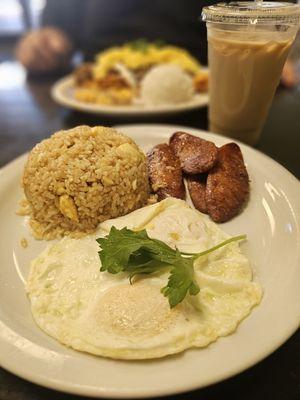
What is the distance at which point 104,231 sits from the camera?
5.33 ft

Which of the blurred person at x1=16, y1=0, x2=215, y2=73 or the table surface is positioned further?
the blurred person at x1=16, y1=0, x2=215, y2=73

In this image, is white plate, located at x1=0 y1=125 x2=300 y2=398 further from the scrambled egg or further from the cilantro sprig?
the scrambled egg

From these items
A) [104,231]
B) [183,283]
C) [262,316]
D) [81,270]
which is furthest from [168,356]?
[104,231]

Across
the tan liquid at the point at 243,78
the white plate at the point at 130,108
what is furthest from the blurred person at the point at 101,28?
the tan liquid at the point at 243,78

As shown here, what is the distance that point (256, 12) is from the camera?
1.71 meters

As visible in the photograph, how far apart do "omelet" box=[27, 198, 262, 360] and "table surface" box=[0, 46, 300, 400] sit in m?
0.15

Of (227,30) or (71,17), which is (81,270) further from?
(71,17)

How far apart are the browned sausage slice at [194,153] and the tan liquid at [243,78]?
436 mm

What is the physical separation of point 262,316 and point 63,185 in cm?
93

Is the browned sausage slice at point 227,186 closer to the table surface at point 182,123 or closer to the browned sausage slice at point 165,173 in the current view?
the browned sausage slice at point 165,173

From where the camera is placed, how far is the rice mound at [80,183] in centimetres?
166

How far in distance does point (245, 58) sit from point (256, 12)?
0.96ft

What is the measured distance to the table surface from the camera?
113 centimetres

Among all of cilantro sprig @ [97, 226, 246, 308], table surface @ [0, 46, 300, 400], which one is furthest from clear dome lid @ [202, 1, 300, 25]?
cilantro sprig @ [97, 226, 246, 308]
